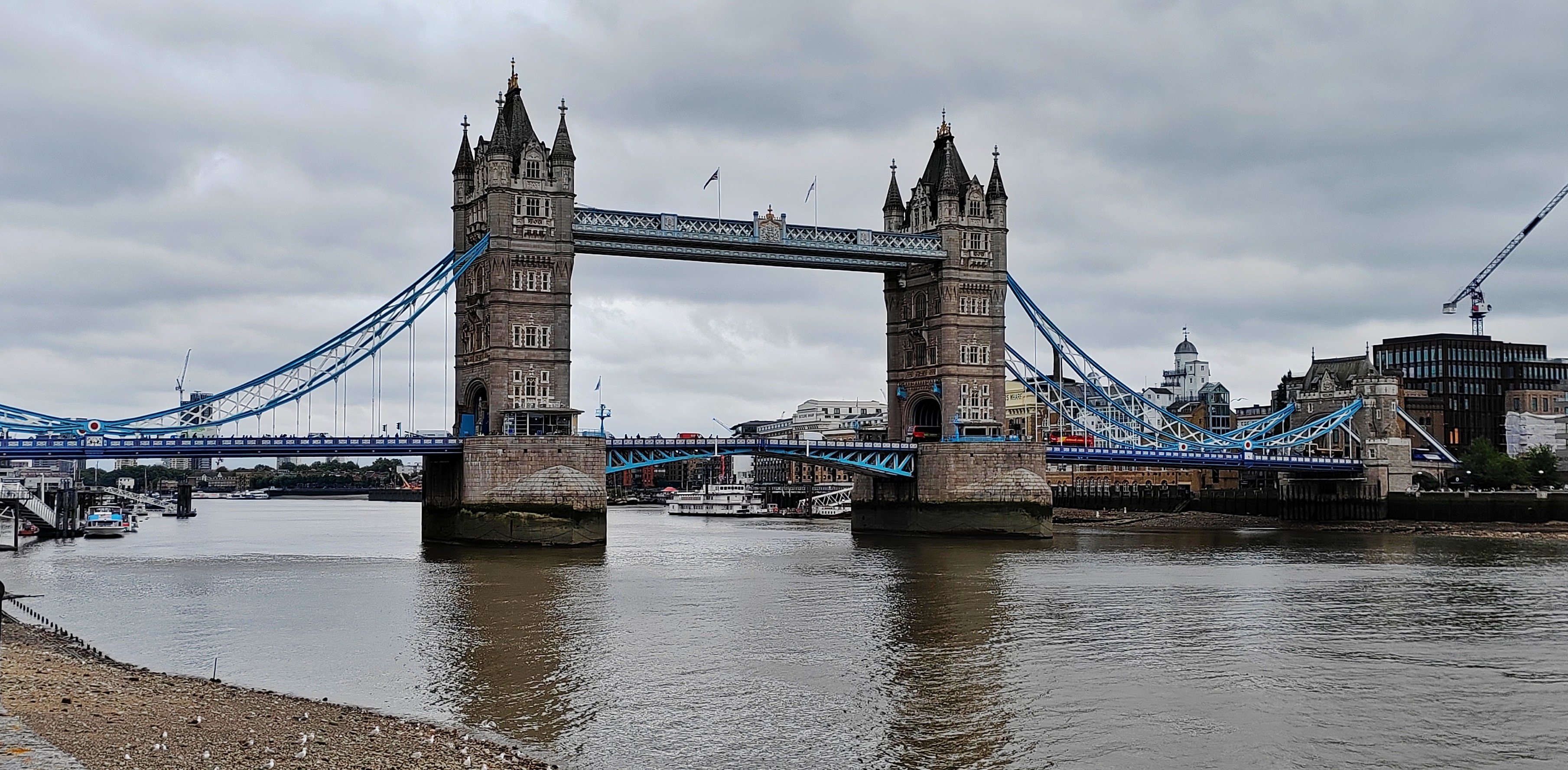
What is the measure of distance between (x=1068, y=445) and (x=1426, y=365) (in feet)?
200

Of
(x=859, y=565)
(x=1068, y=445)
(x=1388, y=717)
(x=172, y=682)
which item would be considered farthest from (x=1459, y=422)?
(x=172, y=682)

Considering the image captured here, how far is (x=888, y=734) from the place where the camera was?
1011 inches

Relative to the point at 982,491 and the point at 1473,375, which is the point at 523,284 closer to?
the point at 982,491

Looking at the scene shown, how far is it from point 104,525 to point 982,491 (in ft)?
180

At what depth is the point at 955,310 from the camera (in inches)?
3396

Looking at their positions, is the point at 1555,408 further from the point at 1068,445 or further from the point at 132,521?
the point at 132,521

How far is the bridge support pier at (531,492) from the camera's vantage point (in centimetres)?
6988

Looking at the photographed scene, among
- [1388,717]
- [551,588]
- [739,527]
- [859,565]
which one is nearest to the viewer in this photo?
[1388,717]

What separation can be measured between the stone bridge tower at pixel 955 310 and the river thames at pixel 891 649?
67.5 ft

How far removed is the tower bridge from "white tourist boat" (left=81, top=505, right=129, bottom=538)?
69.7 feet

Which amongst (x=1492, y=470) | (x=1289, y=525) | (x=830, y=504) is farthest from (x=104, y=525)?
(x=1492, y=470)

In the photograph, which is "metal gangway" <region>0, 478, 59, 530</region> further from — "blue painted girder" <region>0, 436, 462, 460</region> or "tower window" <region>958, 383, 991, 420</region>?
"tower window" <region>958, 383, 991, 420</region>

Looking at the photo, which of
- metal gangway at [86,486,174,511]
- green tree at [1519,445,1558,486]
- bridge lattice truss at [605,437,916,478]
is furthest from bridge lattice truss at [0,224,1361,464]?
metal gangway at [86,486,174,511]

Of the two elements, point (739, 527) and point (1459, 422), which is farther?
point (1459, 422)
